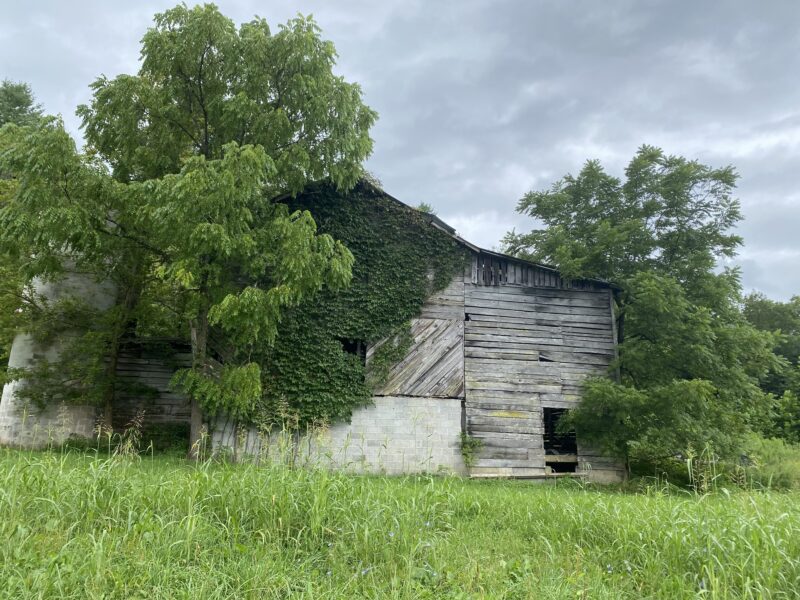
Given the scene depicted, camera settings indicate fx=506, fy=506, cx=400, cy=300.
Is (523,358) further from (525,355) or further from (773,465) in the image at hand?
(773,465)

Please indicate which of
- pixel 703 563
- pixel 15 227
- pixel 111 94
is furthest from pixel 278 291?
pixel 703 563

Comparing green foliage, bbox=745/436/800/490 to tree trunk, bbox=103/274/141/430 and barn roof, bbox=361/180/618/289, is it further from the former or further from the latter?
tree trunk, bbox=103/274/141/430

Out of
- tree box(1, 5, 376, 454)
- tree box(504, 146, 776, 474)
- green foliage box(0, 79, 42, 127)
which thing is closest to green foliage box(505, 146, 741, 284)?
tree box(504, 146, 776, 474)

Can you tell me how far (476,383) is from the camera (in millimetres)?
12164

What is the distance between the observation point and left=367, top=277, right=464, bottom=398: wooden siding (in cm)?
1194

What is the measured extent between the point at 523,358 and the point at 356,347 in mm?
4136

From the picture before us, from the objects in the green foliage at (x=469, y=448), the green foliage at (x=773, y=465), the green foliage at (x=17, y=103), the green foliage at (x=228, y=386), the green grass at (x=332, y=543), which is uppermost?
the green foliage at (x=17, y=103)

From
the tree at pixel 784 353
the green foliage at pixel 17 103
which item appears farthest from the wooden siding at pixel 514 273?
the green foliage at pixel 17 103

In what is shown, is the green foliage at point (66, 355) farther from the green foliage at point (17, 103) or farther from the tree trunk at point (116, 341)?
the green foliage at point (17, 103)

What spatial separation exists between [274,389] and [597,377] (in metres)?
7.65

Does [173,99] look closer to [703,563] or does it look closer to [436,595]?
[436,595]

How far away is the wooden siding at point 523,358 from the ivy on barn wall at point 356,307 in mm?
1477

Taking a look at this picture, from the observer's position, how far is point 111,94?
10.2 metres

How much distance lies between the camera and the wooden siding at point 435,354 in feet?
39.2
